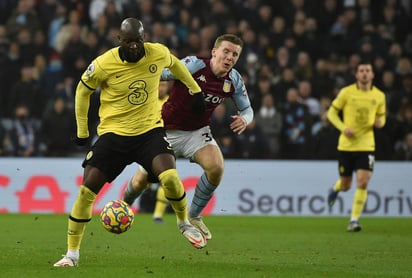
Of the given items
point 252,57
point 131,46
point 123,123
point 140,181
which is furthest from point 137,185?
point 252,57

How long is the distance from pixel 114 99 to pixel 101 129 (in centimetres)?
35

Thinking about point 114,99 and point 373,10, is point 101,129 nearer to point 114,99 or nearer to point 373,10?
point 114,99

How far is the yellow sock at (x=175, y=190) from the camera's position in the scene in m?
9.25

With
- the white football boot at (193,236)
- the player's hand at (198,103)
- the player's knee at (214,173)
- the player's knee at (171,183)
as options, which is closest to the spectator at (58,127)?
the player's knee at (214,173)

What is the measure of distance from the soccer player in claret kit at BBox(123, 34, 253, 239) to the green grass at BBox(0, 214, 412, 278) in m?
0.84

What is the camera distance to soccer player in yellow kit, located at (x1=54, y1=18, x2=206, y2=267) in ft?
29.9

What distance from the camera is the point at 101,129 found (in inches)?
375

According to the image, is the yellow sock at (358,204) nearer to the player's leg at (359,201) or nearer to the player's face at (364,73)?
the player's leg at (359,201)

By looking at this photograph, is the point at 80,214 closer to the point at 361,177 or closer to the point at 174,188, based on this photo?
the point at 174,188

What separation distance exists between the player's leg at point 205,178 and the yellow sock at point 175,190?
1.48 m

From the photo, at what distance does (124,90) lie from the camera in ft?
30.6

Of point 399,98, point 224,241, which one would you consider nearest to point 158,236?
point 224,241

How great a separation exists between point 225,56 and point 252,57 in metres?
9.27

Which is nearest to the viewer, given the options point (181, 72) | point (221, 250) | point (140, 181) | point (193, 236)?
point (193, 236)
